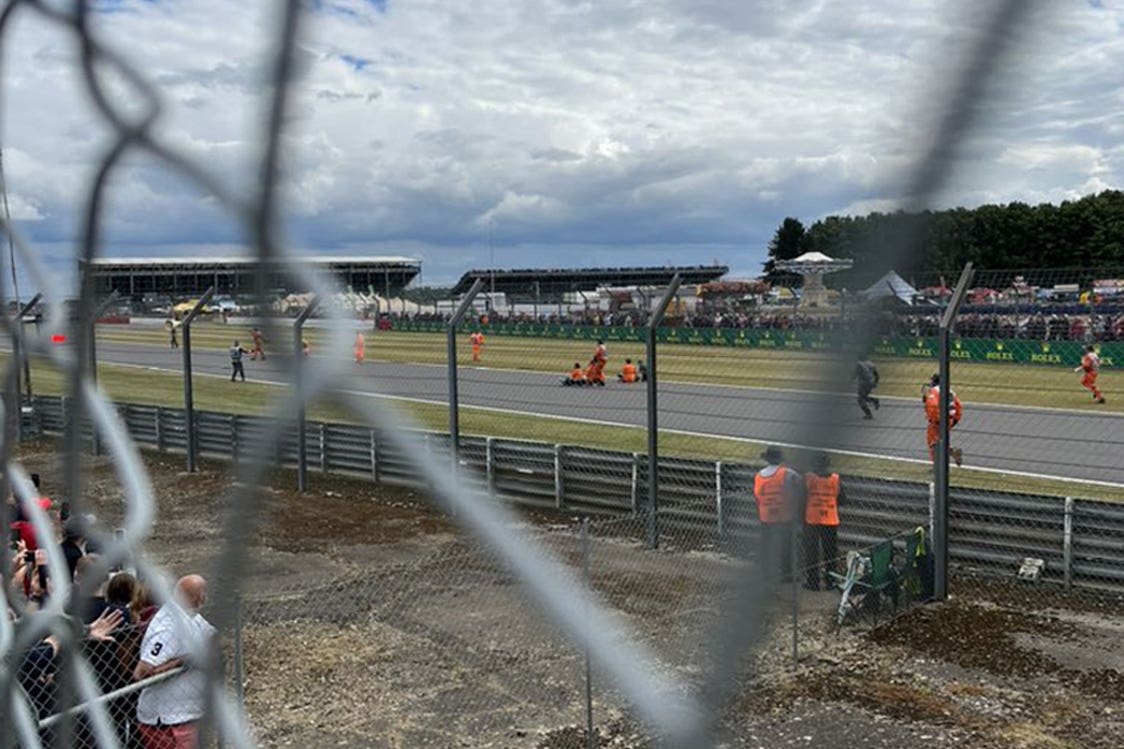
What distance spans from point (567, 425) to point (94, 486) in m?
6.73

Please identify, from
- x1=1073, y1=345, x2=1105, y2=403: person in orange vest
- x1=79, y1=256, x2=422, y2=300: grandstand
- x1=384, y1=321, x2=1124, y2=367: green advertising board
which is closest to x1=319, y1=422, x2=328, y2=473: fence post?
x1=384, y1=321, x2=1124, y2=367: green advertising board

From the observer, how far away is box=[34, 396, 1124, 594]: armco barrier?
8172 mm

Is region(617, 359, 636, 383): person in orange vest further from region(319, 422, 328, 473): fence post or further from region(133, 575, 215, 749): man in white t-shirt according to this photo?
region(133, 575, 215, 749): man in white t-shirt

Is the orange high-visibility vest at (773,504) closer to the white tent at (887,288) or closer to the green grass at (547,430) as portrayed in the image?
the white tent at (887,288)

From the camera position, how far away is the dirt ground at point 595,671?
19.1ft

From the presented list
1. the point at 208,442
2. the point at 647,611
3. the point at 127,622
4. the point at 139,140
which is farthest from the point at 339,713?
the point at 208,442

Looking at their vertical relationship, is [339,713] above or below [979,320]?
below

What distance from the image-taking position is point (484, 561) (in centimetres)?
768

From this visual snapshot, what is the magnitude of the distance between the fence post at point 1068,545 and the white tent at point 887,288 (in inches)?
332

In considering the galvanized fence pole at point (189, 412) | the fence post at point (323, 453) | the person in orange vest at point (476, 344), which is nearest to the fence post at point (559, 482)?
the person in orange vest at point (476, 344)

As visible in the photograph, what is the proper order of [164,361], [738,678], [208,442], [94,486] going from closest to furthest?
[738,678] → [94,486] → [164,361] → [208,442]

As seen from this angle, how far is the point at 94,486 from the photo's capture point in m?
13.0

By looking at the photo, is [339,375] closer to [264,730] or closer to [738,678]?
[738,678]

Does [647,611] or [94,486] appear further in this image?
[94,486]
